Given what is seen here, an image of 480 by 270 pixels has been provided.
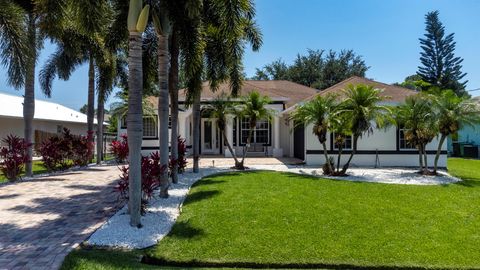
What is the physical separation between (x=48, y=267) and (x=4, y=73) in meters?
8.21

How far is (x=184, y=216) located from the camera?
8602 mm

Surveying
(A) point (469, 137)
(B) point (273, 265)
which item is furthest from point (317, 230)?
(A) point (469, 137)

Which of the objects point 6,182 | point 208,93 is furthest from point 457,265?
point 208,93

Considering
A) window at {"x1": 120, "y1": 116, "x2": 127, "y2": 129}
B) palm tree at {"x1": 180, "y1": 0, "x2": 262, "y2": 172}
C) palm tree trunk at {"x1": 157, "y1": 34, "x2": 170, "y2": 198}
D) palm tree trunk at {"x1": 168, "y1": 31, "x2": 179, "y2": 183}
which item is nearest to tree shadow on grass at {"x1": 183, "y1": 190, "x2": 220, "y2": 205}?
palm tree trunk at {"x1": 157, "y1": 34, "x2": 170, "y2": 198}

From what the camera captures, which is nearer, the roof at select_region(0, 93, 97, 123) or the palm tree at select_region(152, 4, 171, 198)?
the palm tree at select_region(152, 4, 171, 198)

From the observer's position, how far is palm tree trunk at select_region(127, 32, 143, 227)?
7.49 metres

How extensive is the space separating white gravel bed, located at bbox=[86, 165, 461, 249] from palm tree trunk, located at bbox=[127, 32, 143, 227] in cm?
40

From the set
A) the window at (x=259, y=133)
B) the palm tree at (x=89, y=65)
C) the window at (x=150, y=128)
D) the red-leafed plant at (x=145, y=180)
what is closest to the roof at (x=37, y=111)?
the palm tree at (x=89, y=65)

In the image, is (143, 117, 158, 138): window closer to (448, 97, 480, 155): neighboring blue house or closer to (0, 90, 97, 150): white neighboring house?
→ (0, 90, 97, 150): white neighboring house

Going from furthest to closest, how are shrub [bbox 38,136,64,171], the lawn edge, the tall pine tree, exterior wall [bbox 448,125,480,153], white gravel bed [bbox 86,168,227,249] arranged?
the tall pine tree < exterior wall [bbox 448,125,480,153] < shrub [bbox 38,136,64,171] < white gravel bed [bbox 86,168,227,249] < the lawn edge

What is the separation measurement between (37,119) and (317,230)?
26025 millimetres

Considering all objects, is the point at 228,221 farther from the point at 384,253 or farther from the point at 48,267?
the point at 48,267

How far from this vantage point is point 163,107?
34.2 feet

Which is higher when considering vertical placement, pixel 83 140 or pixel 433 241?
pixel 83 140
